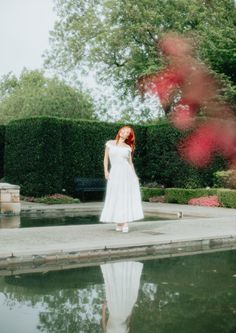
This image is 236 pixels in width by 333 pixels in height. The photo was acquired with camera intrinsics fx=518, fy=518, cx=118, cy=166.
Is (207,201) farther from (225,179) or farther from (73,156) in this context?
(73,156)

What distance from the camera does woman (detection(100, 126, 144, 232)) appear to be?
1005 centimetres

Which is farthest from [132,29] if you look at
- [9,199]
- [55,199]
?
[9,199]

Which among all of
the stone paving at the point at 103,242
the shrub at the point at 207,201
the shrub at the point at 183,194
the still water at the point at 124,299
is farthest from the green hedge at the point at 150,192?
the still water at the point at 124,299

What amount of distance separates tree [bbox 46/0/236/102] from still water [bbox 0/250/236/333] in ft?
63.9

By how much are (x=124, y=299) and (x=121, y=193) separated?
472 cm

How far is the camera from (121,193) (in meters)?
10.0

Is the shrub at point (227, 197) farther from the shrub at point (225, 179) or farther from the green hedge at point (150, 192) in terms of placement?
the green hedge at point (150, 192)

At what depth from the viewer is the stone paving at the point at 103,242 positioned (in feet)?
24.1

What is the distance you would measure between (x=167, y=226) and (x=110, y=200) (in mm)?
1842

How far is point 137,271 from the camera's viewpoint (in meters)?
6.95

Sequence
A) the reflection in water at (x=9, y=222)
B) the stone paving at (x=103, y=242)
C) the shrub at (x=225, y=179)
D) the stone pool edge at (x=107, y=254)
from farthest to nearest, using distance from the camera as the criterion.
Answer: the shrub at (x=225, y=179), the reflection in water at (x=9, y=222), the stone paving at (x=103, y=242), the stone pool edge at (x=107, y=254)

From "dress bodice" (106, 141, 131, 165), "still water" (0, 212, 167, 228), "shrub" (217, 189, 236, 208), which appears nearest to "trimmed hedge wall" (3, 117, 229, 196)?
"shrub" (217, 189, 236, 208)

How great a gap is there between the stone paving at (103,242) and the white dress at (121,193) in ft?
1.14

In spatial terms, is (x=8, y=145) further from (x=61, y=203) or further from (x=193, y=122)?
(x=193, y=122)
